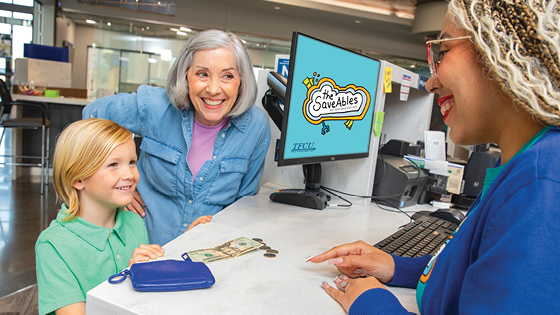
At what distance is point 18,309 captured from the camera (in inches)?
44.4

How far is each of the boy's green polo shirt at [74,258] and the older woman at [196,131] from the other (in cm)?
30

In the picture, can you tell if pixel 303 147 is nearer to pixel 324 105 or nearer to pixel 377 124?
pixel 324 105

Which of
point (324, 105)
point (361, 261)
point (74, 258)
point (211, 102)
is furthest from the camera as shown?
point (211, 102)

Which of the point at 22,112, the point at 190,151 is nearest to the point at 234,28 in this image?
the point at 22,112

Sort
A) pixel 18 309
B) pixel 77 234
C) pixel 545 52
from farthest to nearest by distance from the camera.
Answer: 1. pixel 18 309
2. pixel 77 234
3. pixel 545 52

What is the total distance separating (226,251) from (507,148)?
0.66 m

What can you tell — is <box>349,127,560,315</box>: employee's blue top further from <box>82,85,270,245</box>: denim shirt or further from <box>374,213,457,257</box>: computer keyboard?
<box>82,85,270,245</box>: denim shirt

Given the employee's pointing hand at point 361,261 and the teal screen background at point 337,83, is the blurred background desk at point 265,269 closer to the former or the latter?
the employee's pointing hand at point 361,261

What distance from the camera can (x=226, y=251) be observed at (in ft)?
3.04

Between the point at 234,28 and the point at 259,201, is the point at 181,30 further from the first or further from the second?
the point at 259,201

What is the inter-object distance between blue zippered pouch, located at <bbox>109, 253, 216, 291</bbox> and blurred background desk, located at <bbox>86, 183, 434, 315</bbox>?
0.01 meters

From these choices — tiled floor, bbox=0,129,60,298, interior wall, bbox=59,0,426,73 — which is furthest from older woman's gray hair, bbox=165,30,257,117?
interior wall, bbox=59,0,426,73

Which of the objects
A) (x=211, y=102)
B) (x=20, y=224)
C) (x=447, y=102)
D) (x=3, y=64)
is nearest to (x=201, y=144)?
(x=211, y=102)

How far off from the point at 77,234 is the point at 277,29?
7.82m
